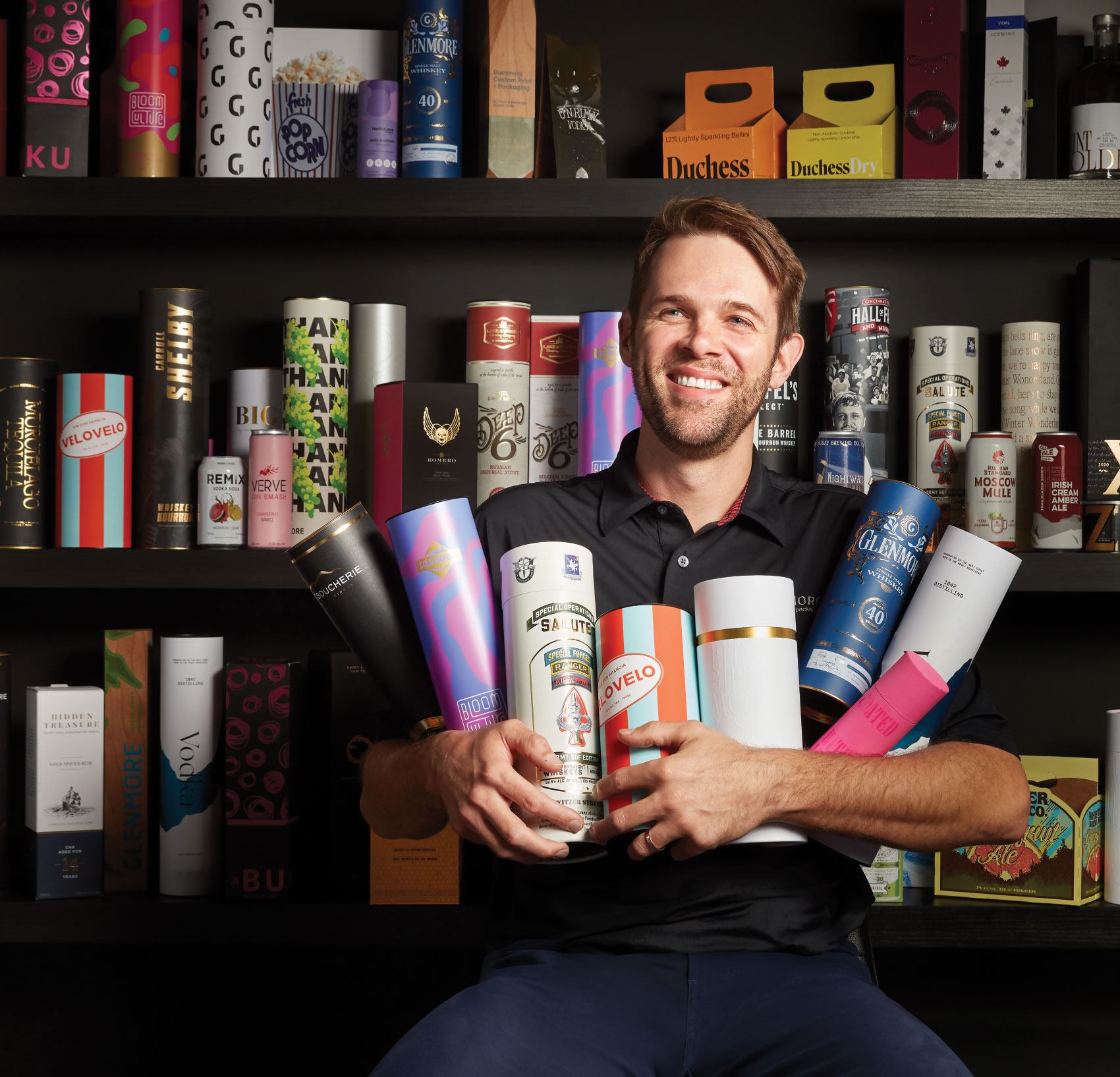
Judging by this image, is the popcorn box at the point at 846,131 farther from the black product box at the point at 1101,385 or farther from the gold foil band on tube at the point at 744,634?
the gold foil band on tube at the point at 744,634

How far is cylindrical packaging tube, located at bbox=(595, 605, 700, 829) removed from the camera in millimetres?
945

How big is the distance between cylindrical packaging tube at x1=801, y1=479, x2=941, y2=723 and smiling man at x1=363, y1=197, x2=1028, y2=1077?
88 millimetres

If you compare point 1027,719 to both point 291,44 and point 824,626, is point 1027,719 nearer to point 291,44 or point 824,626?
point 824,626

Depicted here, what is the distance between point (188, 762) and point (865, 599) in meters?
1.00

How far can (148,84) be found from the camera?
1555 mm

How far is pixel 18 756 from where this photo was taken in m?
1.80

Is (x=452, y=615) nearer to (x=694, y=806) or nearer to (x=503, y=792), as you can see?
(x=503, y=792)

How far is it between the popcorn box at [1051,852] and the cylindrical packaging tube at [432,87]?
→ 1217 millimetres

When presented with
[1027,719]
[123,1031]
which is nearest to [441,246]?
[1027,719]

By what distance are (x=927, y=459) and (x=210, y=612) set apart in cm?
117

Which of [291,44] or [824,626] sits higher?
[291,44]

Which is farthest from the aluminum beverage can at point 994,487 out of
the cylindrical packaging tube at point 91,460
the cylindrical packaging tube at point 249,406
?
the cylindrical packaging tube at point 91,460

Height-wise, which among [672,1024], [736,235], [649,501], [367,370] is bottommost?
[672,1024]

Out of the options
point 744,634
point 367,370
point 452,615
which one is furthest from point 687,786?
point 367,370
